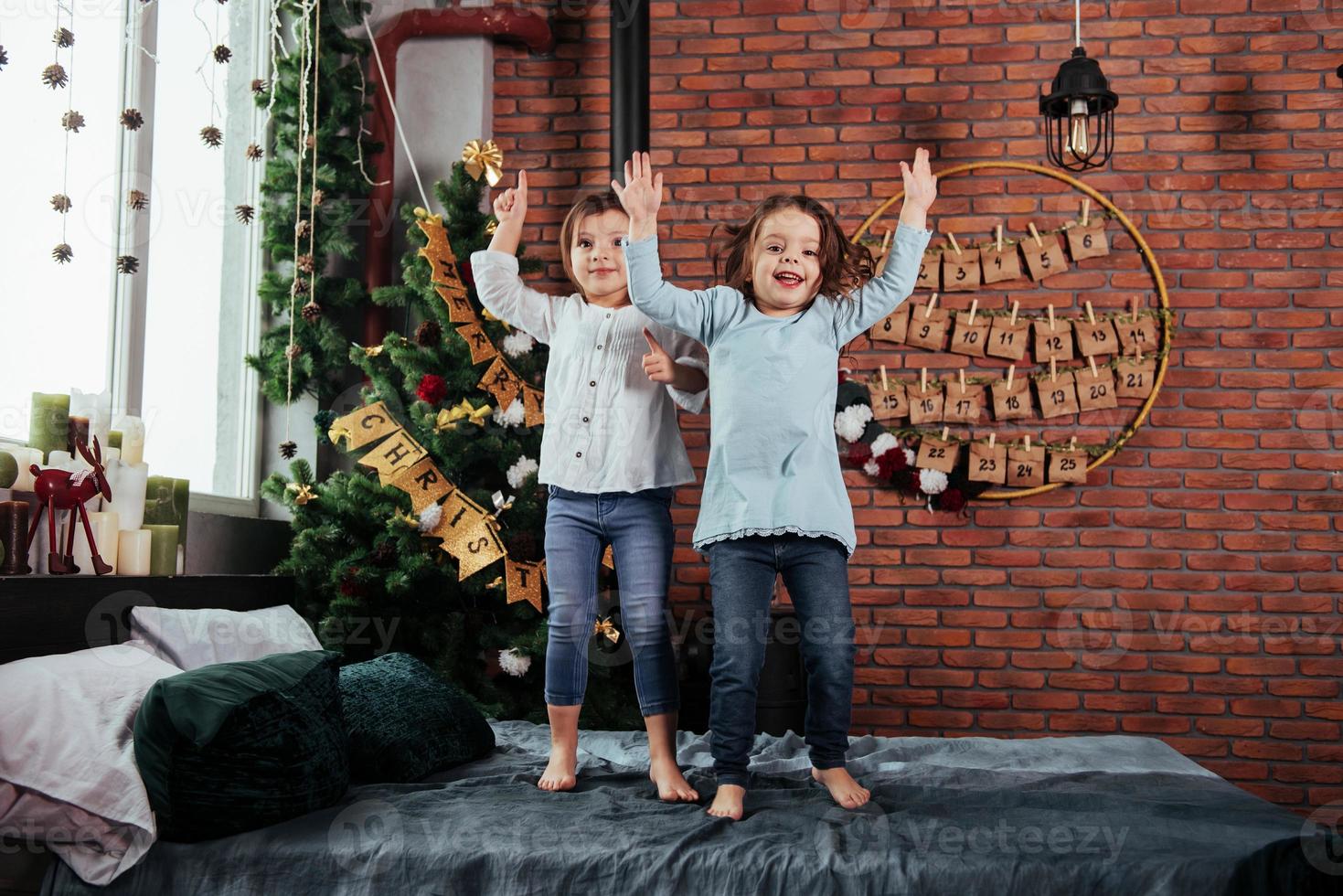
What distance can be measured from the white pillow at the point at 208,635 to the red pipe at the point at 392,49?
4.19ft

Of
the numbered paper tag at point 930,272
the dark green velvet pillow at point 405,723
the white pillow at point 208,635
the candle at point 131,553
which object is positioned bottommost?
the dark green velvet pillow at point 405,723

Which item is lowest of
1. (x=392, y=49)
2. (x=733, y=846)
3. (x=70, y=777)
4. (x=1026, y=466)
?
(x=733, y=846)

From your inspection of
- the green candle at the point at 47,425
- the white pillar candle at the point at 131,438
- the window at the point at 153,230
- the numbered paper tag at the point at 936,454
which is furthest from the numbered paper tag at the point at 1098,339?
the green candle at the point at 47,425

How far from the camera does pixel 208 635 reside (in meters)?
2.20

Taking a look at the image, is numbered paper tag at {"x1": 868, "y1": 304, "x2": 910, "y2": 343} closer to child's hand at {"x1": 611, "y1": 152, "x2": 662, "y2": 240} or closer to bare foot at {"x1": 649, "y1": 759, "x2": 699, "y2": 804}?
child's hand at {"x1": 611, "y1": 152, "x2": 662, "y2": 240}

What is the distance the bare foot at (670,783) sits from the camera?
1.95 m

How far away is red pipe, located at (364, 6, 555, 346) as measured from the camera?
11.4 feet

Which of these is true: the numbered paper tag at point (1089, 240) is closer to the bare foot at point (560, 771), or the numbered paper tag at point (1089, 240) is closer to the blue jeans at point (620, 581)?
the blue jeans at point (620, 581)

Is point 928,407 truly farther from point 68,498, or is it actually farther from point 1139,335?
point 68,498

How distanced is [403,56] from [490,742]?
8.21 feet

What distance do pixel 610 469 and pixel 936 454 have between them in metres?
1.68

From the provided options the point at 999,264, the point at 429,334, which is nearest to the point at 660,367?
the point at 429,334

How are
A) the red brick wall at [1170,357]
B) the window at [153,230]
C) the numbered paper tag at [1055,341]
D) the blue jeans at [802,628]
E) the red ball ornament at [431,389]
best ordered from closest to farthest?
the blue jeans at [802,628] → the window at [153,230] → the red ball ornament at [431,389] → the red brick wall at [1170,357] → the numbered paper tag at [1055,341]

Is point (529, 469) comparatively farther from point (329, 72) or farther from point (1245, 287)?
point (1245, 287)
